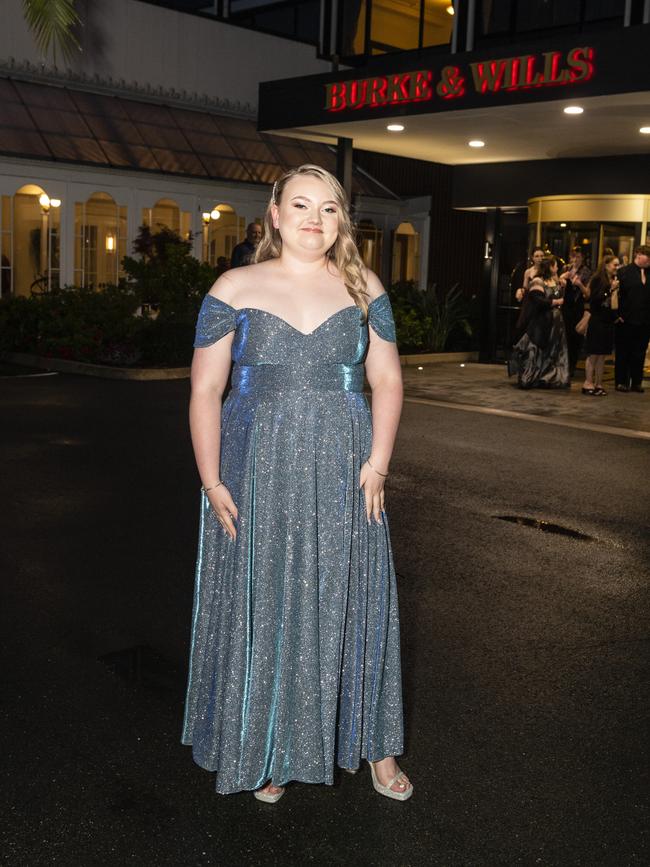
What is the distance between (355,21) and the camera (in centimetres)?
2073

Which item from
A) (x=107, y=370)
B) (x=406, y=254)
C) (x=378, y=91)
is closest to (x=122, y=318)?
(x=107, y=370)

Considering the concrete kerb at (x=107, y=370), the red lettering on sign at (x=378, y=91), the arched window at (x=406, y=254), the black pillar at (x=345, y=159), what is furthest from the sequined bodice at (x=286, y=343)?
Answer: the arched window at (x=406, y=254)

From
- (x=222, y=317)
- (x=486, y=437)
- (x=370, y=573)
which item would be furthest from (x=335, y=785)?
(x=486, y=437)

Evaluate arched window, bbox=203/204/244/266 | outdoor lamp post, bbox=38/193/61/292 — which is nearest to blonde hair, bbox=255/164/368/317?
outdoor lamp post, bbox=38/193/61/292

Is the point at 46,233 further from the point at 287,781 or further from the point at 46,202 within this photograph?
the point at 287,781

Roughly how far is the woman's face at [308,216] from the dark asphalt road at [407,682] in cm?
182

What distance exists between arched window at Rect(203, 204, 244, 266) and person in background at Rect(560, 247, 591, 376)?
8710 millimetres

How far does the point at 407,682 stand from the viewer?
457 centimetres

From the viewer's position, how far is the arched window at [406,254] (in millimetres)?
27516

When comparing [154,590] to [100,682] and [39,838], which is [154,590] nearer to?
[100,682]

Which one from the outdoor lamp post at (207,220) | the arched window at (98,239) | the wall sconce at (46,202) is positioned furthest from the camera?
the outdoor lamp post at (207,220)

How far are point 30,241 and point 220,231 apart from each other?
4.48 metres

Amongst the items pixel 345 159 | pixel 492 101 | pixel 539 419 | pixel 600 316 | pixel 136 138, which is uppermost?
pixel 136 138

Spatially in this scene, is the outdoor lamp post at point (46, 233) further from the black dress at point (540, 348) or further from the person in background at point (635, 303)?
the person in background at point (635, 303)
